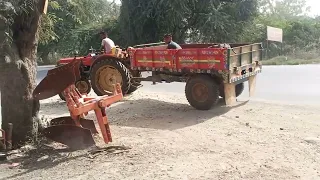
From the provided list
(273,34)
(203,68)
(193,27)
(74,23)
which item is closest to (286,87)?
(203,68)

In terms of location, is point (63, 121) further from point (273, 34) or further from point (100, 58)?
point (273, 34)

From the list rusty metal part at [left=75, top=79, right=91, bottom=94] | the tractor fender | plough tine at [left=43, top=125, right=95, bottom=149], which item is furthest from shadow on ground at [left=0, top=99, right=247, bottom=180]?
the tractor fender

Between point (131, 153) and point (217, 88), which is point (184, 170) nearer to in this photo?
point (131, 153)

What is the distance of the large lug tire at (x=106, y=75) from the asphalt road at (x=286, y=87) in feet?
4.99

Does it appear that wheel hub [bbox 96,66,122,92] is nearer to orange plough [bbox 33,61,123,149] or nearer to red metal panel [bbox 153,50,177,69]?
red metal panel [bbox 153,50,177,69]

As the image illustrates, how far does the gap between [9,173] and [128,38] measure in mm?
21039

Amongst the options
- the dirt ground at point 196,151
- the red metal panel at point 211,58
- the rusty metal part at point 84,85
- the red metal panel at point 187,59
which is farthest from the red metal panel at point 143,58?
the rusty metal part at point 84,85

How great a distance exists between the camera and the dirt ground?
5.47 m

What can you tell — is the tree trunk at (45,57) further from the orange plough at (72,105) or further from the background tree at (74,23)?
the orange plough at (72,105)

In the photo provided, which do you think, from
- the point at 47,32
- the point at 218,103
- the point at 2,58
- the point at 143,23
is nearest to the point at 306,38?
the point at 143,23

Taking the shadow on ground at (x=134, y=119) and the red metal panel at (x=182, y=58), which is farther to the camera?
the red metal panel at (x=182, y=58)

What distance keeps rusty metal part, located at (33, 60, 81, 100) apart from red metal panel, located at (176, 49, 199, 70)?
3.83 m

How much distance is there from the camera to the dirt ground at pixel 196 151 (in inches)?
215

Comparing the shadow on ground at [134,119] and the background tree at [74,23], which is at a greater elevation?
the background tree at [74,23]
